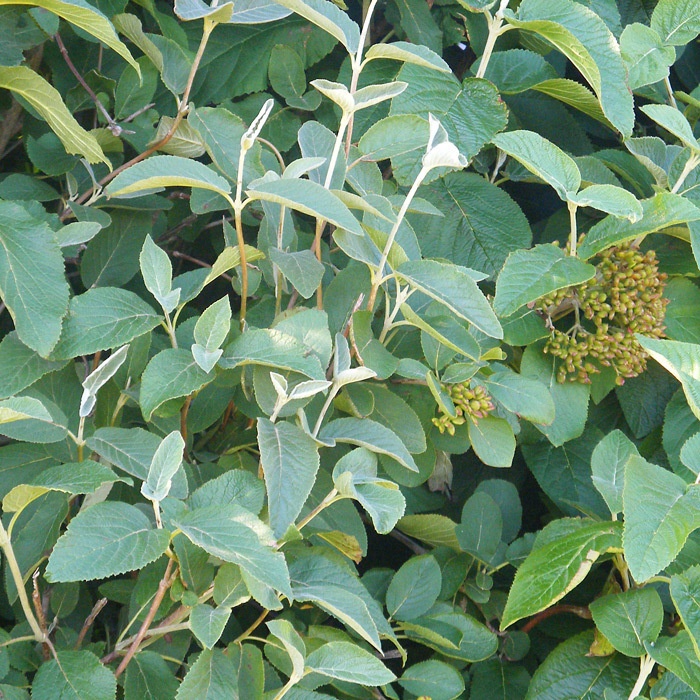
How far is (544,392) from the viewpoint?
3.22 feet

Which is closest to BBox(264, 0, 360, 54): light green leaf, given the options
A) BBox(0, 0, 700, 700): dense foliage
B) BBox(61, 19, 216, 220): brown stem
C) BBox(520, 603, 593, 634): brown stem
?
BBox(0, 0, 700, 700): dense foliage

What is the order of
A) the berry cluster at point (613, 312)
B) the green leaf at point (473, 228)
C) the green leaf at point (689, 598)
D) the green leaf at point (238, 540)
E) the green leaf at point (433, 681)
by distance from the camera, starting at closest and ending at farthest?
the green leaf at point (238, 540) < the green leaf at point (689, 598) < the green leaf at point (433, 681) < the berry cluster at point (613, 312) < the green leaf at point (473, 228)

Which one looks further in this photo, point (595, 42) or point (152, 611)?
point (595, 42)

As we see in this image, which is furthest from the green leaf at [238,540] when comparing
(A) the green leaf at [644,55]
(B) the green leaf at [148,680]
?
(A) the green leaf at [644,55]

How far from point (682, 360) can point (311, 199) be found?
454mm

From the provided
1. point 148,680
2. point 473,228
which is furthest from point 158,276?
Answer: point 473,228

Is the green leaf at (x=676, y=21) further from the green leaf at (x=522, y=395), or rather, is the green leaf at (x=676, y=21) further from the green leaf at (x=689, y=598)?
the green leaf at (x=689, y=598)

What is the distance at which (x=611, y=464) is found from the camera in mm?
1022

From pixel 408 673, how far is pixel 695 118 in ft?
3.31

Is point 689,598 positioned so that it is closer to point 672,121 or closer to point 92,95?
point 672,121

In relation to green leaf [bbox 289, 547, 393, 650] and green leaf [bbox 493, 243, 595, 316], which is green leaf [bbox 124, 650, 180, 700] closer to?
green leaf [bbox 289, 547, 393, 650]

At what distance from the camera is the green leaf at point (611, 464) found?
100cm

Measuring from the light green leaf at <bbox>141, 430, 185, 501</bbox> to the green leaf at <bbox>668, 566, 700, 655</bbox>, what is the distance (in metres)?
0.55

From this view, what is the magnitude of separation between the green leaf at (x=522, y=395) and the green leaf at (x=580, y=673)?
0.96ft
